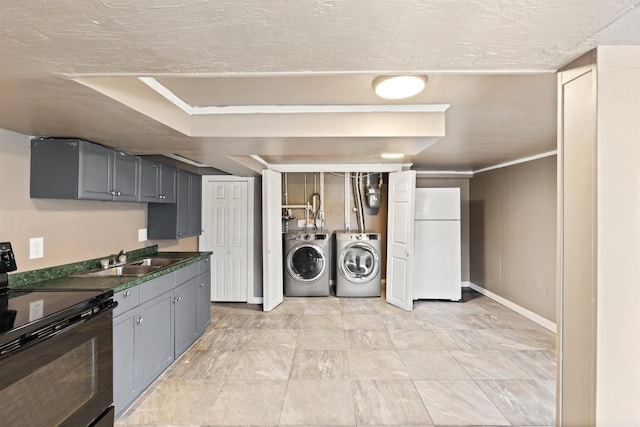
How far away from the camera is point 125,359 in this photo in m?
2.27

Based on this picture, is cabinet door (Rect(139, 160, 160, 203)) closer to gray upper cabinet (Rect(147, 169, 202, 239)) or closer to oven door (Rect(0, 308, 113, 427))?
gray upper cabinet (Rect(147, 169, 202, 239))

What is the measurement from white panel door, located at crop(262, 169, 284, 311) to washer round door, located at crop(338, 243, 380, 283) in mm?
1033

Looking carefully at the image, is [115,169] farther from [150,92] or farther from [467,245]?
[467,245]

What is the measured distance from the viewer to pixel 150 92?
1920mm

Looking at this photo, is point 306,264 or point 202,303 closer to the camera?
point 202,303

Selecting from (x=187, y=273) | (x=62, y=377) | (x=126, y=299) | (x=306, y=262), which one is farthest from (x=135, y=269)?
(x=306, y=262)

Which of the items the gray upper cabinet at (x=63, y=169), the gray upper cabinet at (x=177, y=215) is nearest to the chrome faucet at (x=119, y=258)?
the gray upper cabinet at (x=177, y=215)

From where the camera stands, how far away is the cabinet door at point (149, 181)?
304 cm

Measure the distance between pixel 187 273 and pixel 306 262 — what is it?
237cm

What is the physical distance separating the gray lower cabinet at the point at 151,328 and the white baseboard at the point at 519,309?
3.76 m

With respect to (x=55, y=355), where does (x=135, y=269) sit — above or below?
above

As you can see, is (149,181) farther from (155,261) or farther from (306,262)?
(306,262)

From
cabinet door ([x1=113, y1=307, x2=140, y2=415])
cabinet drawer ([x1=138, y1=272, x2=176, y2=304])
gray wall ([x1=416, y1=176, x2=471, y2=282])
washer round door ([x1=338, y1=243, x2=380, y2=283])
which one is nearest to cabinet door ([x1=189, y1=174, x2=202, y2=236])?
cabinet drawer ([x1=138, y1=272, x2=176, y2=304])

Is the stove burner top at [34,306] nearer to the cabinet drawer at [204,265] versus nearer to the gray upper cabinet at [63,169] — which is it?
the gray upper cabinet at [63,169]
